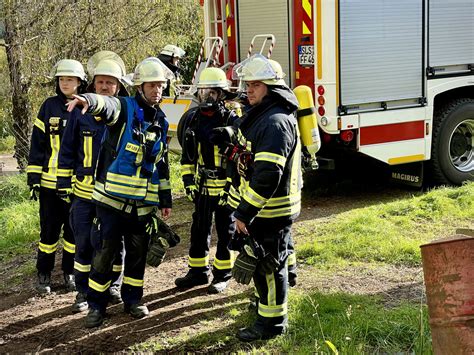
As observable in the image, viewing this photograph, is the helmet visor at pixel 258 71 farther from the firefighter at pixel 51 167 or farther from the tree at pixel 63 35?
the tree at pixel 63 35

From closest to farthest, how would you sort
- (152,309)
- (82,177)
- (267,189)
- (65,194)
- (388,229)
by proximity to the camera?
(267,189)
(152,309)
(82,177)
(65,194)
(388,229)

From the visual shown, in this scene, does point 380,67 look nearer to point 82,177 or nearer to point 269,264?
point 82,177

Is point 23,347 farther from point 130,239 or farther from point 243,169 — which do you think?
point 243,169

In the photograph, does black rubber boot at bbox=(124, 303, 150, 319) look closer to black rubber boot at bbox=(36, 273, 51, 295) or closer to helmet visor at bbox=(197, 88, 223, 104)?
black rubber boot at bbox=(36, 273, 51, 295)

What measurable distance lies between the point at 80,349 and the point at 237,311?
1149mm

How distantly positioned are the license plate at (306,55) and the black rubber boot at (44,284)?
140 inches

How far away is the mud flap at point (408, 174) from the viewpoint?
858cm

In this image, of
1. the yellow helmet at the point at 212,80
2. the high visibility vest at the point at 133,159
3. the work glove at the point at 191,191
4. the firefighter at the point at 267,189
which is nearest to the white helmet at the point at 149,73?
the high visibility vest at the point at 133,159

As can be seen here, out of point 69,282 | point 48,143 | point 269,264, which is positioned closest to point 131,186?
point 269,264

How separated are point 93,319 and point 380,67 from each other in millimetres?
4489

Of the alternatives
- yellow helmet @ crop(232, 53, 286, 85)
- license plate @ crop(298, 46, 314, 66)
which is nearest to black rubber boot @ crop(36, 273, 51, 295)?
yellow helmet @ crop(232, 53, 286, 85)

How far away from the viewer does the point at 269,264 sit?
4477mm

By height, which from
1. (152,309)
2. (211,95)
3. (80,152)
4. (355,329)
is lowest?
(152,309)

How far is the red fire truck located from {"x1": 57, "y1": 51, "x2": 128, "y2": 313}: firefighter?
278cm
